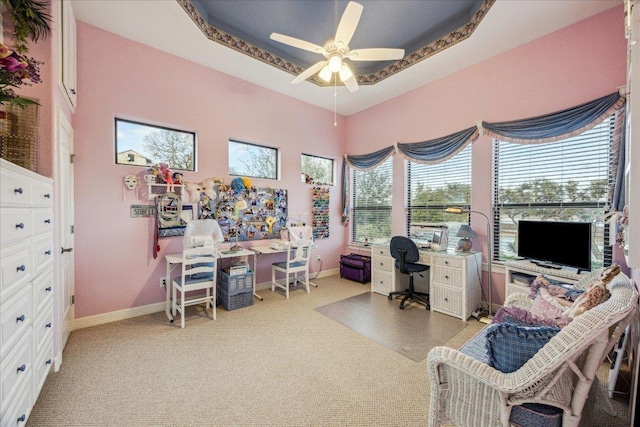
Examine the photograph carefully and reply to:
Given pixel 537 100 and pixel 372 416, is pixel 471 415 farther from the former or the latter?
pixel 537 100

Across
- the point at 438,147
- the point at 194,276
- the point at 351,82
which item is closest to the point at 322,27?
the point at 351,82

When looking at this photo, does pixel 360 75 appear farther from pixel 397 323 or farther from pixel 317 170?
pixel 397 323

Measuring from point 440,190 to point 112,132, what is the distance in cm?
430

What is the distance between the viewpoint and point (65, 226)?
2.46 meters

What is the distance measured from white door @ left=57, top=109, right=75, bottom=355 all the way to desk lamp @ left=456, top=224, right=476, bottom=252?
414 cm

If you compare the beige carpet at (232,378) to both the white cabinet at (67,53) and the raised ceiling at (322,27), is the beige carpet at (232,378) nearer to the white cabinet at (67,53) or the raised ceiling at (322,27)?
the white cabinet at (67,53)

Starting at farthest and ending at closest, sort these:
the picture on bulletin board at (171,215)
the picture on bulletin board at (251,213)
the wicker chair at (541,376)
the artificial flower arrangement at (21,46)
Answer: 1. the picture on bulletin board at (251,213)
2. the picture on bulletin board at (171,215)
3. the artificial flower arrangement at (21,46)
4. the wicker chair at (541,376)

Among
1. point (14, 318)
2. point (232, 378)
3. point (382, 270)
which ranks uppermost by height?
point (14, 318)

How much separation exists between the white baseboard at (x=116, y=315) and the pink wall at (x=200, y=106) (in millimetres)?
56

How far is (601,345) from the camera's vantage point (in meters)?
1.08

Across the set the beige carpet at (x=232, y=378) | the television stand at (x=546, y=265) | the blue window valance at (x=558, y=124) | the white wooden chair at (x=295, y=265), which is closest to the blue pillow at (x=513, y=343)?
the beige carpet at (x=232, y=378)

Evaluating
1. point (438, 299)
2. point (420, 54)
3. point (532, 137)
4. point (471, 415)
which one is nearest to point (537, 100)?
point (532, 137)

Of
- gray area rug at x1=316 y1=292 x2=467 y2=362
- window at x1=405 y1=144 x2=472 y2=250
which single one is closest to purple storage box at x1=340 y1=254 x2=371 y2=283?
gray area rug at x1=316 y1=292 x2=467 y2=362

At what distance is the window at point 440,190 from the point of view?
3.69 m
